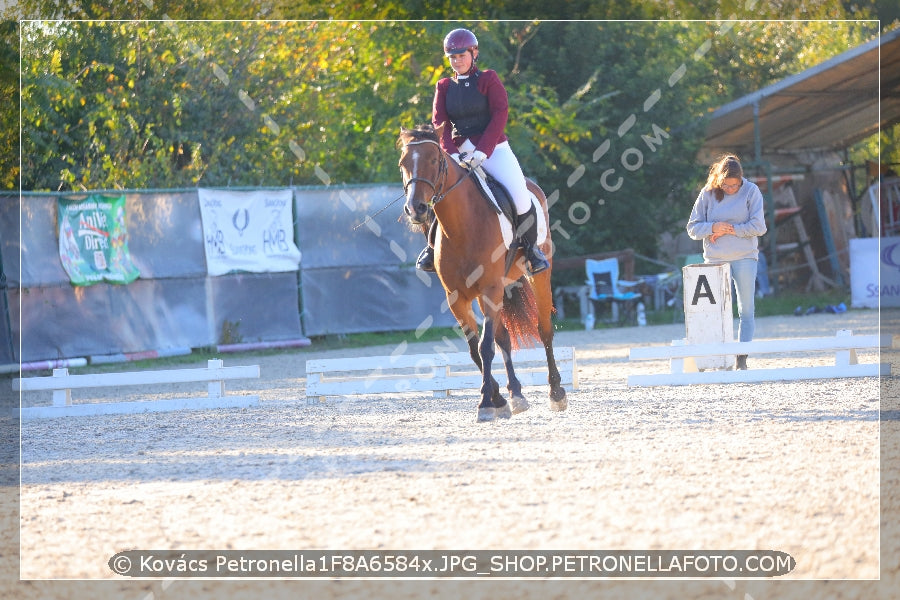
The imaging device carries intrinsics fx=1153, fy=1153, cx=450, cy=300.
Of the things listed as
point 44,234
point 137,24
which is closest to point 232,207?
point 44,234

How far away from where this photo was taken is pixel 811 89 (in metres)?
23.2

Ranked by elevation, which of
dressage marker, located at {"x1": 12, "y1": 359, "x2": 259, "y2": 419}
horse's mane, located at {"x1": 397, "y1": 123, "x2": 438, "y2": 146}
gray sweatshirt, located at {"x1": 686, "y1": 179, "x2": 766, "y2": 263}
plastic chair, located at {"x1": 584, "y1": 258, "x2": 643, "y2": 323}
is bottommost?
dressage marker, located at {"x1": 12, "y1": 359, "x2": 259, "y2": 419}

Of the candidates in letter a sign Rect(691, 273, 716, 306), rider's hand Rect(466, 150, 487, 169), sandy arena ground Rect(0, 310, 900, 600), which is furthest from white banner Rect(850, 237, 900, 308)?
rider's hand Rect(466, 150, 487, 169)

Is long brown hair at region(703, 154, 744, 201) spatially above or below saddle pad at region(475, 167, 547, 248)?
above

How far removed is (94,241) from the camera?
14.8m

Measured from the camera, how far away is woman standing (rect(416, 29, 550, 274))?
805 centimetres

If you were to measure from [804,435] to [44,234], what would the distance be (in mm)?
10615

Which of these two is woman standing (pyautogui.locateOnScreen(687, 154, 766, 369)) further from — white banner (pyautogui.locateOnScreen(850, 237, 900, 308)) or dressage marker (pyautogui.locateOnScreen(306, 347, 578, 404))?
white banner (pyautogui.locateOnScreen(850, 237, 900, 308))

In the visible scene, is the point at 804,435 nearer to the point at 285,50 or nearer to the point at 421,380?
the point at 421,380

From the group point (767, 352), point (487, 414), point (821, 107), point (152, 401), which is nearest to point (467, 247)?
point (487, 414)

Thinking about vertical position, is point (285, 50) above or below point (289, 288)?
above

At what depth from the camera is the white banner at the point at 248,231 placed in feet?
52.3

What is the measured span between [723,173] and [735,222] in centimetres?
44

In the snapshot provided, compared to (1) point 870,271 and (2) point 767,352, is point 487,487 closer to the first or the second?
(2) point 767,352
